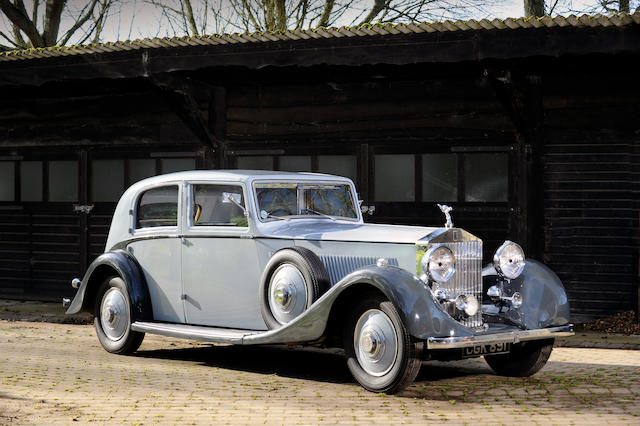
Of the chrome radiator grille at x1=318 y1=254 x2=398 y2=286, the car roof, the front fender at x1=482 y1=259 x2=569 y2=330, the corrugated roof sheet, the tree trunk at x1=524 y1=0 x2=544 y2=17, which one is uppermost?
the tree trunk at x1=524 y1=0 x2=544 y2=17

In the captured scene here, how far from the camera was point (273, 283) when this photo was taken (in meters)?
6.92

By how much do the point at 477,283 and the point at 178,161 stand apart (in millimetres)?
6316

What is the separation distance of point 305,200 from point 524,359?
2.13 meters

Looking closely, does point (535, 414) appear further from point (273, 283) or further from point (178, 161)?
point (178, 161)

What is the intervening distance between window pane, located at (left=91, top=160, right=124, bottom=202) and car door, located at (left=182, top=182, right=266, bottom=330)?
5.10 meters

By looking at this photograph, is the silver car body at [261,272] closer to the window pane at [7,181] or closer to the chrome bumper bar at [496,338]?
the chrome bumper bar at [496,338]

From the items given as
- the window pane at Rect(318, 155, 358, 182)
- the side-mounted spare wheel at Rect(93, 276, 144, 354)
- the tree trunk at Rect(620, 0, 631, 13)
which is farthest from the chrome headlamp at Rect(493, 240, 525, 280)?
the tree trunk at Rect(620, 0, 631, 13)

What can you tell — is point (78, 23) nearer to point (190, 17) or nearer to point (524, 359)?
point (190, 17)

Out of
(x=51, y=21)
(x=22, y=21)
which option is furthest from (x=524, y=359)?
(x=51, y=21)

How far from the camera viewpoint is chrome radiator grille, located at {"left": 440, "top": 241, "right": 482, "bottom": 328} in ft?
21.6

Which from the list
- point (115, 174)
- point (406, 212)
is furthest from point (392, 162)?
point (115, 174)

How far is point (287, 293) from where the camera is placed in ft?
22.4

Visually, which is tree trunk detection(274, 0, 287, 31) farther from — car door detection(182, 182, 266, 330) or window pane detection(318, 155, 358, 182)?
car door detection(182, 182, 266, 330)

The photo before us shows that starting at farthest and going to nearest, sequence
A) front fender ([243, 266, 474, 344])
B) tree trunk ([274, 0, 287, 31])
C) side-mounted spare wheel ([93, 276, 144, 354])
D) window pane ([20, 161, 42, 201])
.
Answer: tree trunk ([274, 0, 287, 31]) → window pane ([20, 161, 42, 201]) → side-mounted spare wheel ([93, 276, 144, 354]) → front fender ([243, 266, 474, 344])
